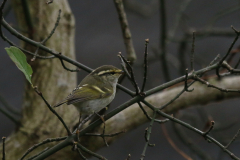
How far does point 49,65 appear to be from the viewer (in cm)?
299

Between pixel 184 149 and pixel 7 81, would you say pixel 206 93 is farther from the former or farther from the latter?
pixel 7 81

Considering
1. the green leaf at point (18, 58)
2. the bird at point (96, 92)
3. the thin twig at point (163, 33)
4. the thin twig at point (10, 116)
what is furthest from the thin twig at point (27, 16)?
the green leaf at point (18, 58)

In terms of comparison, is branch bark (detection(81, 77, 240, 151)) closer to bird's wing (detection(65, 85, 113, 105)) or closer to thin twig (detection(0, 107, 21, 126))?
bird's wing (detection(65, 85, 113, 105))

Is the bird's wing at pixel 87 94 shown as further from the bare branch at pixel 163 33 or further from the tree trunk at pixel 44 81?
the bare branch at pixel 163 33

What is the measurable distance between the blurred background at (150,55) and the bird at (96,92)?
6.15 feet

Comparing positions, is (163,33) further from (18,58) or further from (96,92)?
(18,58)

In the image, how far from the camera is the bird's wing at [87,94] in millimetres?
2139

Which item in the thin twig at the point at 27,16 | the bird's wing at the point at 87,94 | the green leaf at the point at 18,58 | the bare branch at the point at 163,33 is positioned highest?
the bare branch at the point at 163,33

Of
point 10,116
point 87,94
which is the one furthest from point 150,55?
point 87,94

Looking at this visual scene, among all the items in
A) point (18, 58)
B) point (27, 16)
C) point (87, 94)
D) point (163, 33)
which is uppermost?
point (163, 33)

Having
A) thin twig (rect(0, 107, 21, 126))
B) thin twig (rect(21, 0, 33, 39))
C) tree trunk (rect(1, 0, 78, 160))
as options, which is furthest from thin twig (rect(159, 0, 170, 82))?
thin twig (rect(0, 107, 21, 126))

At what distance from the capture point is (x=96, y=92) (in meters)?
2.29

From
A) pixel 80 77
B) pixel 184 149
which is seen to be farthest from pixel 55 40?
pixel 184 149

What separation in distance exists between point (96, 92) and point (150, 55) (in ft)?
9.94
